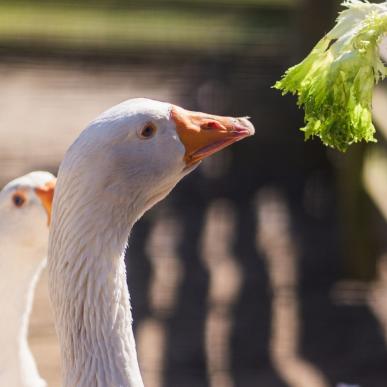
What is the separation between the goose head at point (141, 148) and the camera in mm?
3004

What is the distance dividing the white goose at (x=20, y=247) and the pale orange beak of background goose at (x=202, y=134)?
1.14 metres

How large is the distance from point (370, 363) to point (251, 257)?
148 cm

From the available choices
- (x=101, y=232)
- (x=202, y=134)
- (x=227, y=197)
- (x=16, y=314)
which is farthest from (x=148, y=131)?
(x=227, y=197)

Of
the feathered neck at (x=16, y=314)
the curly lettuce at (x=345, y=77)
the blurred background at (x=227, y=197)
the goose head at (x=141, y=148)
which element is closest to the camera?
the curly lettuce at (x=345, y=77)

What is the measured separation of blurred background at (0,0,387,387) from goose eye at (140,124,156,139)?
3.21 m

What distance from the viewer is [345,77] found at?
260 centimetres

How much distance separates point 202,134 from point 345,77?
68cm

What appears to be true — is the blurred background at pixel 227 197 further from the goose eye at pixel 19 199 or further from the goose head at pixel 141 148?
the goose head at pixel 141 148

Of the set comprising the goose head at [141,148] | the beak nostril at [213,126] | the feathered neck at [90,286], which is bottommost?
the feathered neck at [90,286]

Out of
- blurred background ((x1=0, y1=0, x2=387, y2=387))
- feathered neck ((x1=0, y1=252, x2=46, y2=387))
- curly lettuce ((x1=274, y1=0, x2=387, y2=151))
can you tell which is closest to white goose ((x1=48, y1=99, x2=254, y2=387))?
curly lettuce ((x1=274, y1=0, x2=387, y2=151))

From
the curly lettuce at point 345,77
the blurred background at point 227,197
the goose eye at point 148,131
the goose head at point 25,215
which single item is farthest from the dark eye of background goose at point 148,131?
the blurred background at point 227,197

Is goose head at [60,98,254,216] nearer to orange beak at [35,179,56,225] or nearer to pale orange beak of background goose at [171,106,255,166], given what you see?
pale orange beak of background goose at [171,106,255,166]

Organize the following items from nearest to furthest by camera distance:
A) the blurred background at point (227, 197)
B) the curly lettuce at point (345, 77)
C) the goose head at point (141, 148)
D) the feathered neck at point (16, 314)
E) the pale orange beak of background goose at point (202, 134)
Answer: the curly lettuce at point (345, 77) < the goose head at point (141, 148) < the pale orange beak of background goose at point (202, 134) < the feathered neck at point (16, 314) < the blurred background at point (227, 197)

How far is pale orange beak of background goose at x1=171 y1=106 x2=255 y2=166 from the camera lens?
126 inches
